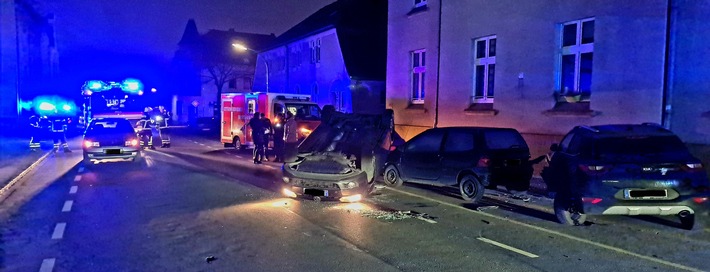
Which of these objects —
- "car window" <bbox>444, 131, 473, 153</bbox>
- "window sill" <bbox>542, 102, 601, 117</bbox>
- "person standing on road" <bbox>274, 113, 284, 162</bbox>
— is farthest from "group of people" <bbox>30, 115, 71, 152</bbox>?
"window sill" <bbox>542, 102, 601, 117</bbox>

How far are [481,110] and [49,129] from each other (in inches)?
680

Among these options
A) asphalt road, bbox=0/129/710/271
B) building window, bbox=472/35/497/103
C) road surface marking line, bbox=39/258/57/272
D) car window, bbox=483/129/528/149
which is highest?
building window, bbox=472/35/497/103

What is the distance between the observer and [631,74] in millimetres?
11977

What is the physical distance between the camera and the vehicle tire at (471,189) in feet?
33.3

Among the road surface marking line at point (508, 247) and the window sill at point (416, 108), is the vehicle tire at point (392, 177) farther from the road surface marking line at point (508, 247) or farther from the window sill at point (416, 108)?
the window sill at point (416, 108)

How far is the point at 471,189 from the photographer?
1034cm

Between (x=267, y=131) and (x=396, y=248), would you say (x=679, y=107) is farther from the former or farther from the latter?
(x=267, y=131)

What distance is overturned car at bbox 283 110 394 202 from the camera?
9.44 m

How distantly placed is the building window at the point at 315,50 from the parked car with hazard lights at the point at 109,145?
17.7 m

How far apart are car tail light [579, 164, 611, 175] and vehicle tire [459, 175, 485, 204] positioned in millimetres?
2797

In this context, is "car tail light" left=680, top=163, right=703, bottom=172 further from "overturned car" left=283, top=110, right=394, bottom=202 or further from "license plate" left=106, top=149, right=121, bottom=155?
"license plate" left=106, top=149, right=121, bottom=155

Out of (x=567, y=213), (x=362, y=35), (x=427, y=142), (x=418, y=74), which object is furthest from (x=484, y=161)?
(x=362, y=35)

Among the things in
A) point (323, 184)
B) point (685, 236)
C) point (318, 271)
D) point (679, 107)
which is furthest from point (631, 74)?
point (318, 271)

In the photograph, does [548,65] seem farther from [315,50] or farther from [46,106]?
[315,50]
